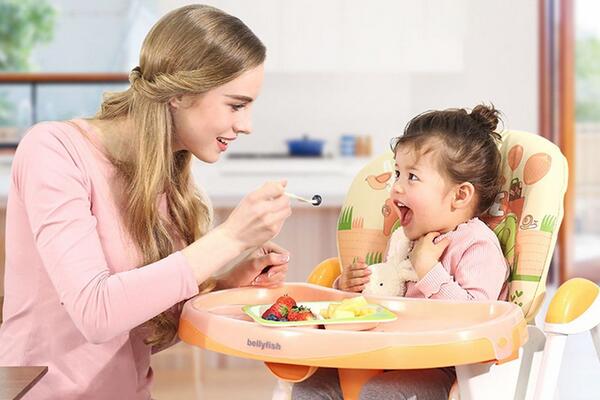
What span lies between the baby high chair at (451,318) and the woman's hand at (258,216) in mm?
130

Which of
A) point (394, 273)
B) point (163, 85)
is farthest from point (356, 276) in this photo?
point (163, 85)

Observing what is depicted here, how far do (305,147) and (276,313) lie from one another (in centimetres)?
306

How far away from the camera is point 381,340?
1.33 meters

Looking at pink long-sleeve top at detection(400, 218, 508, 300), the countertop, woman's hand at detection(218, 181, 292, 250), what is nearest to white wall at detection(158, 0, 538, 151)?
the countertop

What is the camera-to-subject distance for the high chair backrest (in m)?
1.71

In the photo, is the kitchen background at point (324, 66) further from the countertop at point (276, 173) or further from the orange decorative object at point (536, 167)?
the orange decorative object at point (536, 167)

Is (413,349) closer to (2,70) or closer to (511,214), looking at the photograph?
(511,214)

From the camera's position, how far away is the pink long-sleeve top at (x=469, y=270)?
1.66 meters

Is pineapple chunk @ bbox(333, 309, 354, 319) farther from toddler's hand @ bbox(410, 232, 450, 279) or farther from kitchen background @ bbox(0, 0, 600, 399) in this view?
kitchen background @ bbox(0, 0, 600, 399)

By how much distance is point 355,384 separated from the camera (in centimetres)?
155

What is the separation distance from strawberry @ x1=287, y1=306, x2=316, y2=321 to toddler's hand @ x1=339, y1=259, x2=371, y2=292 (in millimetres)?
343

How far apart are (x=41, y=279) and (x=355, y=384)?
555 millimetres

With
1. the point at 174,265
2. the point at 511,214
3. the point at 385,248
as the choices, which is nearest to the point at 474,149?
the point at 511,214

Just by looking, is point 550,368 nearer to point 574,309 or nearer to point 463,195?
point 574,309
